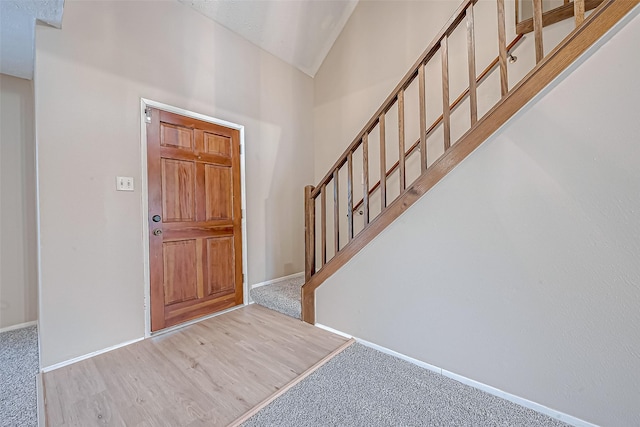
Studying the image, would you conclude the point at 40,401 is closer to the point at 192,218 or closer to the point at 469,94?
the point at 192,218

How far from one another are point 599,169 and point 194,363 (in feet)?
8.35

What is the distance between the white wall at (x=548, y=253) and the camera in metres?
1.16

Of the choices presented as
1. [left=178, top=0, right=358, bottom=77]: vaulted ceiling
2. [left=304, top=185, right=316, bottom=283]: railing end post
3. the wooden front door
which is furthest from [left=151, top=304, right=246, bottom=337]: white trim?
[left=178, top=0, right=358, bottom=77]: vaulted ceiling

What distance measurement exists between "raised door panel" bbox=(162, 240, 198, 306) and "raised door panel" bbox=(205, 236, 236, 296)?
5.4 inches

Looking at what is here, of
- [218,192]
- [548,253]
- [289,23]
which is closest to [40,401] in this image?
[218,192]

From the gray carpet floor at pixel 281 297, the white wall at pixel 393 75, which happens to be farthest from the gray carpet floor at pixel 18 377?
the white wall at pixel 393 75

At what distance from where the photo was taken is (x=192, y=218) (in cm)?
251

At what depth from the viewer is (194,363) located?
1866 millimetres

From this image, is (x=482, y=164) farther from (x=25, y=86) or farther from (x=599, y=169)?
(x=25, y=86)

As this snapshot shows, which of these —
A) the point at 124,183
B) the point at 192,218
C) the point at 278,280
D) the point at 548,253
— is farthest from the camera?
the point at 278,280

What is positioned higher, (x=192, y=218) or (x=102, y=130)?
(x=102, y=130)

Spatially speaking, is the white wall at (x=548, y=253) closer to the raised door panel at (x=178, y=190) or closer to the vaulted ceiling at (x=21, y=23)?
the raised door panel at (x=178, y=190)

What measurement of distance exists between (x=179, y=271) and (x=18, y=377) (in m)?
1.11

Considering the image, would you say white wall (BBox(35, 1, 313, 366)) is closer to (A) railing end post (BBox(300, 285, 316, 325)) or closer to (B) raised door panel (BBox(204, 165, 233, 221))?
(B) raised door panel (BBox(204, 165, 233, 221))
